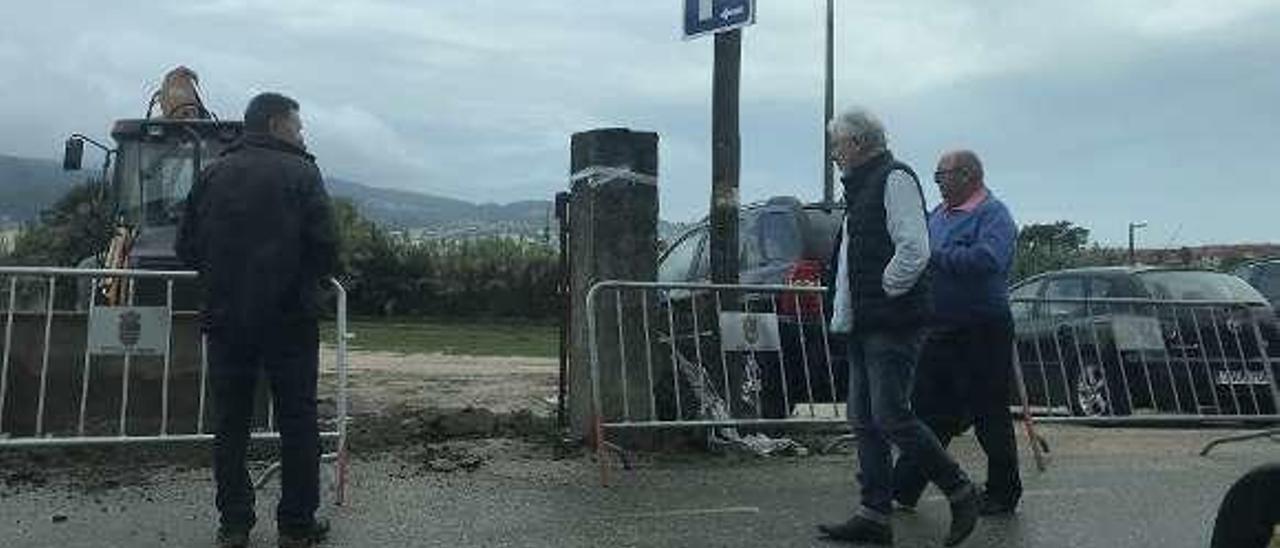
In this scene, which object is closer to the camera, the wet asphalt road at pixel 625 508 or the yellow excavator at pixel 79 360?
the wet asphalt road at pixel 625 508

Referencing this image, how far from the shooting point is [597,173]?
357 inches

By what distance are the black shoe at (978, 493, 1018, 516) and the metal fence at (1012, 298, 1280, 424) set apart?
12.8 ft

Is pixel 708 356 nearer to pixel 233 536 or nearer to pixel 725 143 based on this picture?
pixel 725 143

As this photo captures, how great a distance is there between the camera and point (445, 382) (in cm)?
1544

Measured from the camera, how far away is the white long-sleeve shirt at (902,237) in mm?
6266

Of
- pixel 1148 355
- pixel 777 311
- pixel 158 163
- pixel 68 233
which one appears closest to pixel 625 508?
pixel 777 311

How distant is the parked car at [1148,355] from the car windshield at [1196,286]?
0.58 metres

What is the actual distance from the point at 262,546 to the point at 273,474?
1322mm

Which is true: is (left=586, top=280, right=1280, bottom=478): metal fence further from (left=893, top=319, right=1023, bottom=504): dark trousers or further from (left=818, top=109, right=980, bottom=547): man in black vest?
(left=818, top=109, right=980, bottom=547): man in black vest

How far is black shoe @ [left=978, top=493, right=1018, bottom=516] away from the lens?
732 cm

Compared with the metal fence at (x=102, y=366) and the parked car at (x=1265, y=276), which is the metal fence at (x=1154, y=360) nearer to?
the parked car at (x=1265, y=276)

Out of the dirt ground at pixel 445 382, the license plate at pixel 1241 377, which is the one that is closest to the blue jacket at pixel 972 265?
the dirt ground at pixel 445 382

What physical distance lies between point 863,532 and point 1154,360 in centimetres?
565

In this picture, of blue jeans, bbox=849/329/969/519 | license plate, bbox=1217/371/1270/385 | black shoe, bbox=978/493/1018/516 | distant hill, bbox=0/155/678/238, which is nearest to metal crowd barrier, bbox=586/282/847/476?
black shoe, bbox=978/493/1018/516
